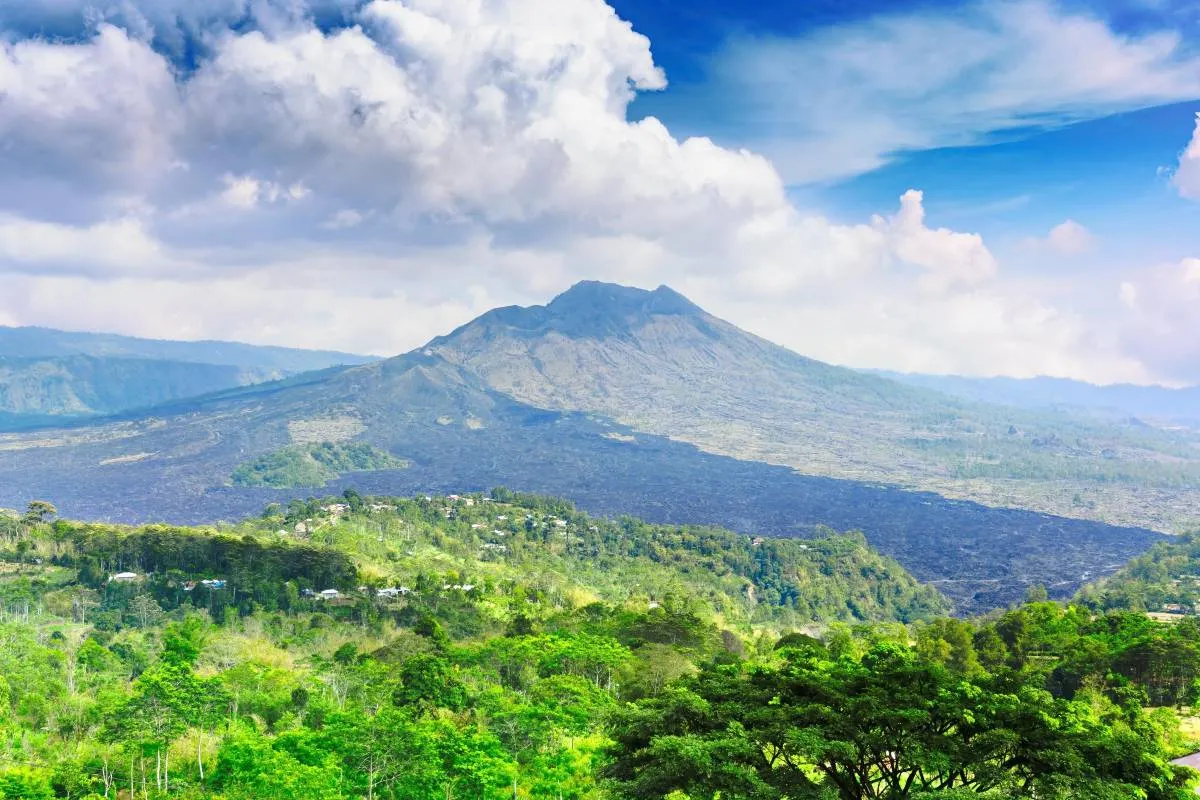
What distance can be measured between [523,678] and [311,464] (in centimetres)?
11202

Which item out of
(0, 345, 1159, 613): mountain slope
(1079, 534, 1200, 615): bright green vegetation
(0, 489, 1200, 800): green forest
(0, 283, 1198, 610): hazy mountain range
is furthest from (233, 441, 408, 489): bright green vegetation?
(1079, 534, 1200, 615): bright green vegetation

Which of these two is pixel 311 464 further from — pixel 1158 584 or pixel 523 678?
pixel 1158 584

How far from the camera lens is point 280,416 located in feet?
593

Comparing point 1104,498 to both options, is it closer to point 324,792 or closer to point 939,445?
point 939,445

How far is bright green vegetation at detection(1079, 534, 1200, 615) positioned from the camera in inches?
2222

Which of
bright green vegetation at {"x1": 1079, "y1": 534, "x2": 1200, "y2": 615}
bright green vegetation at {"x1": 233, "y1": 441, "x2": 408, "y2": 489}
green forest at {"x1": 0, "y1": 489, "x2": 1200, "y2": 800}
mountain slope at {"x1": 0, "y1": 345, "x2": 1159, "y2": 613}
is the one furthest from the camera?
bright green vegetation at {"x1": 233, "y1": 441, "x2": 408, "y2": 489}

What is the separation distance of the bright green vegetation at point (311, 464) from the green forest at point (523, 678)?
Result: 186 feet

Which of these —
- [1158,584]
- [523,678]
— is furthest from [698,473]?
[523,678]

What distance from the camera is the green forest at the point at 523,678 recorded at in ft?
37.2

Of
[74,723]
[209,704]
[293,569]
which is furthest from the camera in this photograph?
[293,569]

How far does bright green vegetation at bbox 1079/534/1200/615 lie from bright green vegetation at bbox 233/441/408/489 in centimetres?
10033

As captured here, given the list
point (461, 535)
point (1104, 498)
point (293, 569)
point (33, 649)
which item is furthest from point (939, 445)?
point (33, 649)

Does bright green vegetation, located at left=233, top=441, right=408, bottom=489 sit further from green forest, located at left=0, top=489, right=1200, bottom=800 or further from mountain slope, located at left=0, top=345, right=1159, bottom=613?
green forest, located at left=0, top=489, right=1200, bottom=800

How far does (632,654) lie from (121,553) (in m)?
34.7
